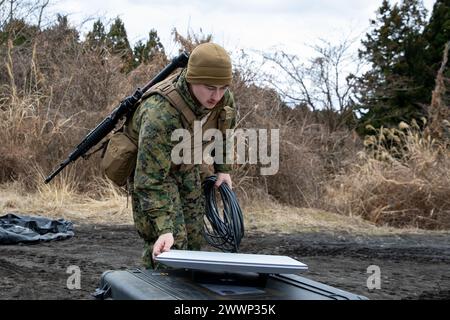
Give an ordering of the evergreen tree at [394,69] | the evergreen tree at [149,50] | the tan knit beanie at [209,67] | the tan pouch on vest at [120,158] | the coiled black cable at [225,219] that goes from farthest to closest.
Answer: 1. the evergreen tree at [394,69]
2. the evergreen tree at [149,50]
3. the tan pouch on vest at [120,158]
4. the coiled black cable at [225,219]
5. the tan knit beanie at [209,67]

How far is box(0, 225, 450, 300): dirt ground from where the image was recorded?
445 cm

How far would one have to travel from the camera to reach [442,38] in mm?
21125

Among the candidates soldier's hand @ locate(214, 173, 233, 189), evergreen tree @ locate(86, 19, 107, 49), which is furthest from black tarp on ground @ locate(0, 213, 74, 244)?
evergreen tree @ locate(86, 19, 107, 49)

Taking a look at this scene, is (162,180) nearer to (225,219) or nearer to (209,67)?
(225,219)

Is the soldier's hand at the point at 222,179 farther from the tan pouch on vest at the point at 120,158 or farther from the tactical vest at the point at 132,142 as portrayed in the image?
the tan pouch on vest at the point at 120,158

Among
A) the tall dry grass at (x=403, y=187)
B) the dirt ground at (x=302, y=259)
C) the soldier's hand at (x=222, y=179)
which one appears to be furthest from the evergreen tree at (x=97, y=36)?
the soldier's hand at (x=222, y=179)

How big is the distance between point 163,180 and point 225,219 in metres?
0.44

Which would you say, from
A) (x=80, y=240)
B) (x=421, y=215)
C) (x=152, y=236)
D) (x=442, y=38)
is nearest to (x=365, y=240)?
(x=421, y=215)

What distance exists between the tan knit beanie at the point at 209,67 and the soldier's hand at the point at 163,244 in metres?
0.75

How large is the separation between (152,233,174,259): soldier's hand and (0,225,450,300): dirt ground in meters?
1.45

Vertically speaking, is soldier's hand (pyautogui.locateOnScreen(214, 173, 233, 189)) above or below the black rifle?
below

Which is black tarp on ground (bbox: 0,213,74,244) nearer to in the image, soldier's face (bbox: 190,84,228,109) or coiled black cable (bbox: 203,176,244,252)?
coiled black cable (bbox: 203,176,244,252)

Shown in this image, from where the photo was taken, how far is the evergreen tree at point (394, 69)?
64.7ft
